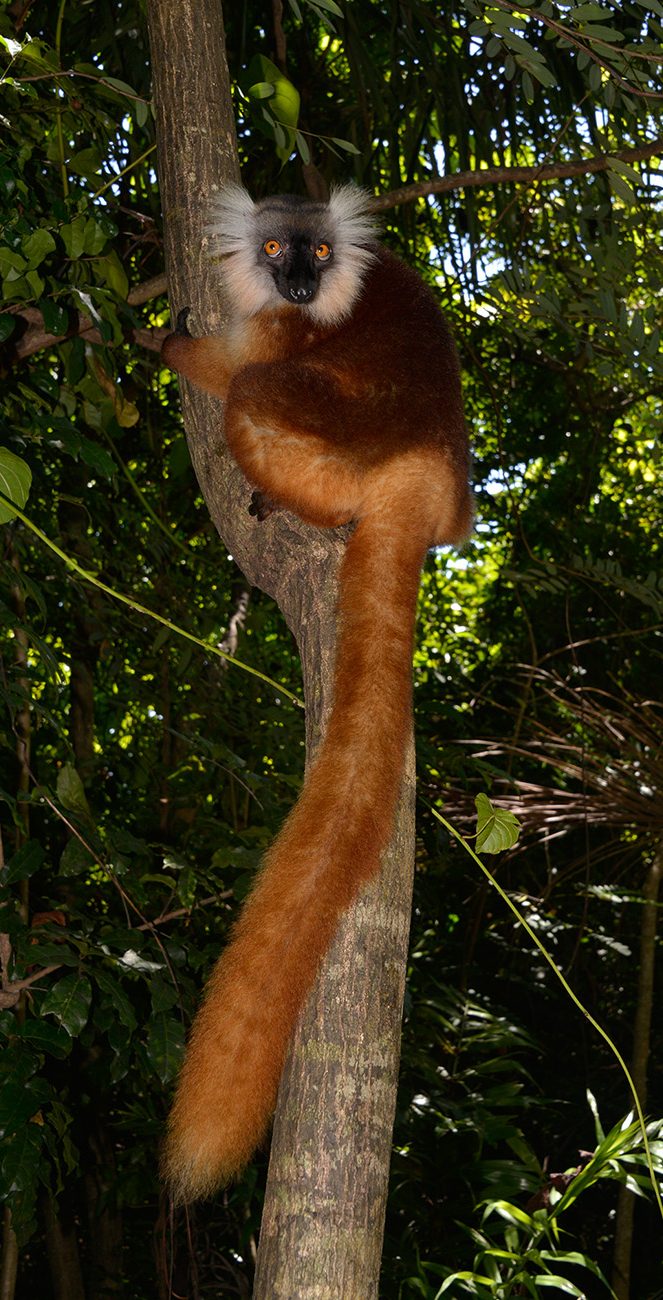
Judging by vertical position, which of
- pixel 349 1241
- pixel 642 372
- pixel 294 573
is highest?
pixel 642 372

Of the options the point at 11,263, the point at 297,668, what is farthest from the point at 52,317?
the point at 297,668

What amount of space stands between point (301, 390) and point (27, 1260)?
13.7ft

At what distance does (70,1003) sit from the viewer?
6.20 ft

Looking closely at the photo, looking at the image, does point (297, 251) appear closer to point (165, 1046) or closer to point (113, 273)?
point (113, 273)

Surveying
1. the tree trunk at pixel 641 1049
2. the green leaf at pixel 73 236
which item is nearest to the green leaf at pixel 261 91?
the green leaf at pixel 73 236

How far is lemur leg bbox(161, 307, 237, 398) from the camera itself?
7.86 ft

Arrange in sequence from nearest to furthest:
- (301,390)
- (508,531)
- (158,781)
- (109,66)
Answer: (301,390) → (109,66) → (158,781) → (508,531)

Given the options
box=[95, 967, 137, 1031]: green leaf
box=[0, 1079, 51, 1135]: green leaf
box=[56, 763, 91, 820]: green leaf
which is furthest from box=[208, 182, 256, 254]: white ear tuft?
box=[0, 1079, 51, 1135]: green leaf

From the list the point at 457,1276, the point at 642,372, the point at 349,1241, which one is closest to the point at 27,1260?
the point at 457,1276

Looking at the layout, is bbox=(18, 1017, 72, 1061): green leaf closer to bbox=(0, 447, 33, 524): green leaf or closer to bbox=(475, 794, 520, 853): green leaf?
bbox=(475, 794, 520, 853): green leaf

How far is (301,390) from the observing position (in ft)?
7.51

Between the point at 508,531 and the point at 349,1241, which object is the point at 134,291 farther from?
the point at 508,531

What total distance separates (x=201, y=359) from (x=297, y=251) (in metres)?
0.59

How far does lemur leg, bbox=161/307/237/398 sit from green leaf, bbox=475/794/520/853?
1.11 metres
